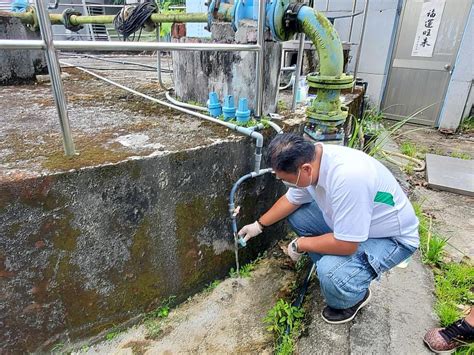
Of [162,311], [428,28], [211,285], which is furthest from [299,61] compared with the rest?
[428,28]

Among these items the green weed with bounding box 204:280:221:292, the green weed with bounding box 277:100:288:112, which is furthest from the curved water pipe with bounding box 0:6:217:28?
the green weed with bounding box 204:280:221:292

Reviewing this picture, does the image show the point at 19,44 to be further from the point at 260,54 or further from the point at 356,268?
the point at 356,268

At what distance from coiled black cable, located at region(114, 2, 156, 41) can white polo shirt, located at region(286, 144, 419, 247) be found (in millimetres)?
2228

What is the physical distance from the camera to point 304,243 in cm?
205

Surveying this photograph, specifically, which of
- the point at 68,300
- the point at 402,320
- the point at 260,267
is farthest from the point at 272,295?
the point at 68,300

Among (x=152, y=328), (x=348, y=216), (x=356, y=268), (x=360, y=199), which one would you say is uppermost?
(x=360, y=199)

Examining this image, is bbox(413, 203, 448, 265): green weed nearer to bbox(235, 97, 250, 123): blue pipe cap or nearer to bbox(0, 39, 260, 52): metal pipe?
bbox(235, 97, 250, 123): blue pipe cap

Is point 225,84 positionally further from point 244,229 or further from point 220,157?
point 244,229

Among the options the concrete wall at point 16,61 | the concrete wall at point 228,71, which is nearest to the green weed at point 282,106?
the concrete wall at point 228,71

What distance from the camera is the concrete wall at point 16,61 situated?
354 centimetres

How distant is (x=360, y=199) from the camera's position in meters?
1.72

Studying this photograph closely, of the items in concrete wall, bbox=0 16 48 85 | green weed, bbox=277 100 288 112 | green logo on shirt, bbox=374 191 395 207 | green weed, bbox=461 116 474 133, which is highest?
concrete wall, bbox=0 16 48 85

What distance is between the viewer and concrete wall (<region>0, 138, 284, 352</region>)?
158 cm

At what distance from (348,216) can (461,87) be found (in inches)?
260
